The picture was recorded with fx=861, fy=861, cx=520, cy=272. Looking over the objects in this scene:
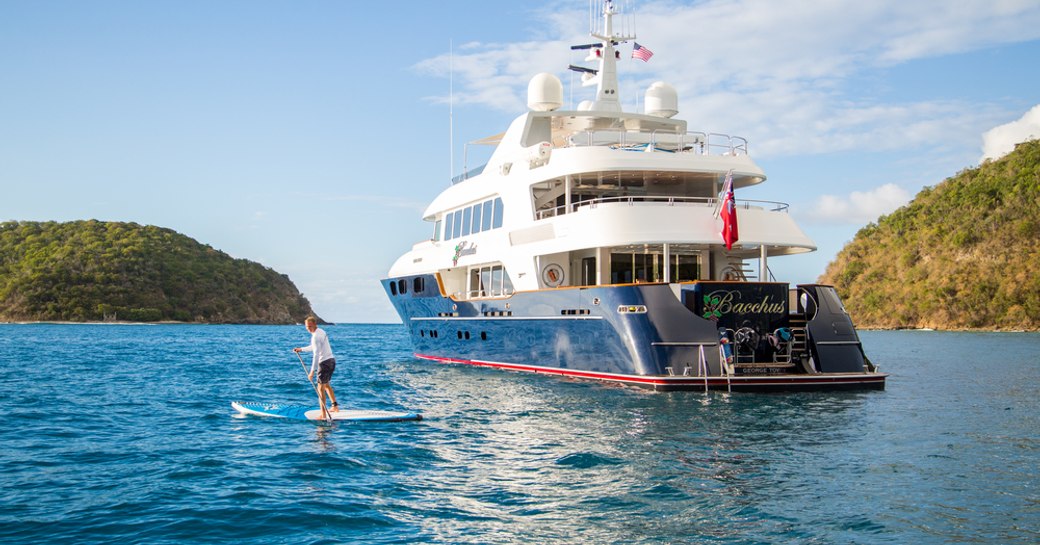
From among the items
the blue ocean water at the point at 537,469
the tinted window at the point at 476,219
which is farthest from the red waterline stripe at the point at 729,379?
the tinted window at the point at 476,219

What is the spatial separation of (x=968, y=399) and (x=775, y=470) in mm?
11224

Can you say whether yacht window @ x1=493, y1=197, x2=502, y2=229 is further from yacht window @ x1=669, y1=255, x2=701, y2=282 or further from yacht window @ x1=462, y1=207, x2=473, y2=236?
yacht window @ x1=669, y1=255, x2=701, y2=282

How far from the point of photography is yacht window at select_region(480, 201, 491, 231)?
2700 centimetres

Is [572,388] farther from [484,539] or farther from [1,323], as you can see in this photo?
[1,323]

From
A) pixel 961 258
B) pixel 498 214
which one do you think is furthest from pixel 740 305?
pixel 961 258

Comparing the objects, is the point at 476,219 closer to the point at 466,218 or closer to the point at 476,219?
the point at 476,219

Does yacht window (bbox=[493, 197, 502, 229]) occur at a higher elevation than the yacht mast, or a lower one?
lower

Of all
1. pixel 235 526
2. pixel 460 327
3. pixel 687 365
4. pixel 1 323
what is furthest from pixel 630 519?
pixel 1 323

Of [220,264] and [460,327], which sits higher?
[220,264]

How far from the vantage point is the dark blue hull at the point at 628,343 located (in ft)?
62.4

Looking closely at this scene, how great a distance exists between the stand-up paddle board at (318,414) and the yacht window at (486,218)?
11332 mm

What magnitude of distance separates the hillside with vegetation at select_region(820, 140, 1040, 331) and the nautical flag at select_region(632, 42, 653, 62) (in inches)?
2758

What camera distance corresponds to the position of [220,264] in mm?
136125

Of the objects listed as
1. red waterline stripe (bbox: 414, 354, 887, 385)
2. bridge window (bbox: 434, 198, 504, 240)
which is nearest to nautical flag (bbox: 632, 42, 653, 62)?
bridge window (bbox: 434, 198, 504, 240)
